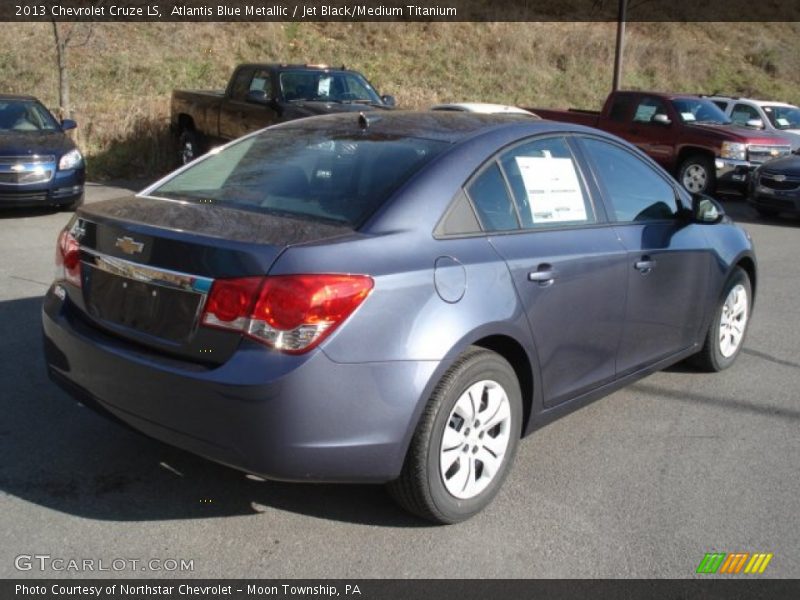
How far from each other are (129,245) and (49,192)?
8.14m

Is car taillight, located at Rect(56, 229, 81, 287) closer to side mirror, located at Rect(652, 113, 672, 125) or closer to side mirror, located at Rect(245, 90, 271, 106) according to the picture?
side mirror, located at Rect(245, 90, 271, 106)

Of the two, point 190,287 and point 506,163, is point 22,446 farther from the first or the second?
point 506,163

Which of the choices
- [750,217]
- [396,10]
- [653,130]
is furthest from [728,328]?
[396,10]

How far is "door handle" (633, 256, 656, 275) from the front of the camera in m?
4.46

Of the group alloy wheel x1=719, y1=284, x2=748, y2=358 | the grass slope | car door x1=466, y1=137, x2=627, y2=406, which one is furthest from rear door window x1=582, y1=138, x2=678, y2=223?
the grass slope

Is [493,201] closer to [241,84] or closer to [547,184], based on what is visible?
[547,184]

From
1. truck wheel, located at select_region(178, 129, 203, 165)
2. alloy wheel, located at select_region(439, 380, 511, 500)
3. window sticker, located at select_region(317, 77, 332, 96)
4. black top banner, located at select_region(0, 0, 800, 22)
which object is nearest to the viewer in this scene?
alloy wheel, located at select_region(439, 380, 511, 500)

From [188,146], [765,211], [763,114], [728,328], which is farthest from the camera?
[763,114]

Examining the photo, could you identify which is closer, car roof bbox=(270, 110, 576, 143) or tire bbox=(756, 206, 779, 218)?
car roof bbox=(270, 110, 576, 143)

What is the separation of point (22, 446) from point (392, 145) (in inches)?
90.0

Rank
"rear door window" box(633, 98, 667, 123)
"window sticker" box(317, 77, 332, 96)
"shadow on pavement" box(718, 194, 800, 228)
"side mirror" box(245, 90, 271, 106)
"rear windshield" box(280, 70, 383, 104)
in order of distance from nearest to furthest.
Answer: "side mirror" box(245, 90, 271, 106)
"rear windshield" box(280, 70, 383, 104)
"window sticker" box(317, 77, 332, 96)
"shadow on pavement" box(718, 194, 800, 228)
"rear door window" box(633, 98, 667, 123)

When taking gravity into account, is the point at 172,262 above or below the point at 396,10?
below

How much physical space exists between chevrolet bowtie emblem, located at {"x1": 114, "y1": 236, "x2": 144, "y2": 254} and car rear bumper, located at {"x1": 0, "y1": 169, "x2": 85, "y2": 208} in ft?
26.1

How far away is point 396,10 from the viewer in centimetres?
3262
